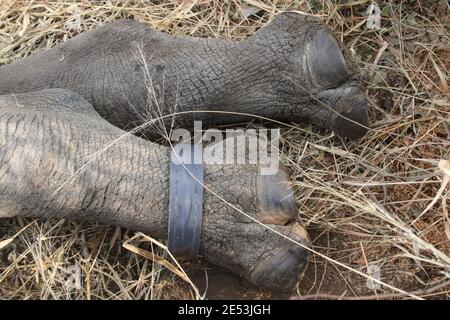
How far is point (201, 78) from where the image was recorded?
1816 mm

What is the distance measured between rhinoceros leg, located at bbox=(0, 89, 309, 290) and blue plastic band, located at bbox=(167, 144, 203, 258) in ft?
0.14

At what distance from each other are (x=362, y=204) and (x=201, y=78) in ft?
1.86

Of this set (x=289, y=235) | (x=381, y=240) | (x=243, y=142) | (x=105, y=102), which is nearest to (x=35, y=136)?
(x=105, y=102)

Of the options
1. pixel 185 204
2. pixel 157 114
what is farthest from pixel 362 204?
pixel 157 114

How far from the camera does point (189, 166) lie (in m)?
1.60

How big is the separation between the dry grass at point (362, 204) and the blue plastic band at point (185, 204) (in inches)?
7.6

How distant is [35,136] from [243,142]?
523 mm

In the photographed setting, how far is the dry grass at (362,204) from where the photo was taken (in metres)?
1.68

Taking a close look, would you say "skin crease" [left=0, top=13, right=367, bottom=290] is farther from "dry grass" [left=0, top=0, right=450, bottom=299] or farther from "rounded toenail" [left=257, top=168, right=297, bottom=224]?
"dry grass" [left=0, top=0, right=450, bottom=299]

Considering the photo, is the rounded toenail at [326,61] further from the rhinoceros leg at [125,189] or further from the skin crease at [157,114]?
the rhinoceros leg at [125,189]

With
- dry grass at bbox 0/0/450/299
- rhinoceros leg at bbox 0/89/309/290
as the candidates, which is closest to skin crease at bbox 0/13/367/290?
rhinoceros leg at bbox 0/89/309/290

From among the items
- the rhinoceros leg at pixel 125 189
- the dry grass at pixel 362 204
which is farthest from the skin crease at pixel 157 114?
the dry grass at pixel 362 204

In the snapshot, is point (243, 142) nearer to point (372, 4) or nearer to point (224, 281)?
point (224, 281)

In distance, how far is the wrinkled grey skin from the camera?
1.77 metres
